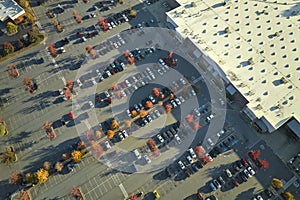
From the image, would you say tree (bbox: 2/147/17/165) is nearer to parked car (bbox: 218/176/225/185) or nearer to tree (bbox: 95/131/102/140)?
tree (bbox: 95/131/102/140)

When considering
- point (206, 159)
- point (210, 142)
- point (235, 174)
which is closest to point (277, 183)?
point (235, 174)

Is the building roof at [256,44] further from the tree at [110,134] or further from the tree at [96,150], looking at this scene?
the tree at [96,150]

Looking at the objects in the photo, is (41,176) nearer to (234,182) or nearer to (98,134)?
(98,134)

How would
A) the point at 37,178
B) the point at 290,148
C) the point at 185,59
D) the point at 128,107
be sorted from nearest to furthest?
the point at 37,178
the point at 290,148
the point at 128,107
the point at 185,59

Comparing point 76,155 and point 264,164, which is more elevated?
point 76,155

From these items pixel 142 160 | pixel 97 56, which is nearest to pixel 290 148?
pixel 142 160

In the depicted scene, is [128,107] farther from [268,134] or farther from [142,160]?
[268,134]
